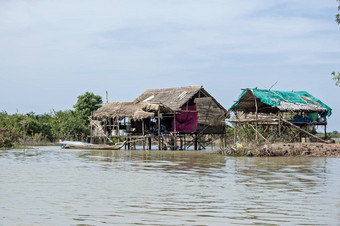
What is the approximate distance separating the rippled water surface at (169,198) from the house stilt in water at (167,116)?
51.9ft

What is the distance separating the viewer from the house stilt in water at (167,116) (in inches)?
1096

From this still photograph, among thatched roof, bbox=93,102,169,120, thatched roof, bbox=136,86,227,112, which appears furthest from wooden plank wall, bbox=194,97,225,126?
thatched roof, bbox=93,102,169,120

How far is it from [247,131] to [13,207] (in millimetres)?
19855

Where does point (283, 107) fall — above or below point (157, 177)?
above

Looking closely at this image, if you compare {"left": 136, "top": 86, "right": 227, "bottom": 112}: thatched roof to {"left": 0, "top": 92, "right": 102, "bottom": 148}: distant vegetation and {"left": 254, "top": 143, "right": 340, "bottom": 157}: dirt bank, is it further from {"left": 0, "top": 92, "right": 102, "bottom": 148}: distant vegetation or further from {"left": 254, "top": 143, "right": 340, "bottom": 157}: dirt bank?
{"left": 254, "top": 143, "right": 340, "bottom": 157}: dirt bank

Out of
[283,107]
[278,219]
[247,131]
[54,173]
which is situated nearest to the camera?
[278,219]

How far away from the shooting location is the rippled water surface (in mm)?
5867

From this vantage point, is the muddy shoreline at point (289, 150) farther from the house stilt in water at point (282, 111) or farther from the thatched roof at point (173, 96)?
the thatched roof at point (173, 96)

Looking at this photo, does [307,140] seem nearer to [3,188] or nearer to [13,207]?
[3,188]

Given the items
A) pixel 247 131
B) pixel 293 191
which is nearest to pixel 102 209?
pixel 293 191

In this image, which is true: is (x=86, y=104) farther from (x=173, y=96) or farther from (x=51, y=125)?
(x=173, y=96)

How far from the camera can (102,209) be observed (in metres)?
6.55

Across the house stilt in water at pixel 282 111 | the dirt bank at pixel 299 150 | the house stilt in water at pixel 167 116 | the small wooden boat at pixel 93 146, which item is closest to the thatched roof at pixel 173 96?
the house stilt in water at pixel 167 116

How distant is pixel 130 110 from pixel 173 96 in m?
2.74
